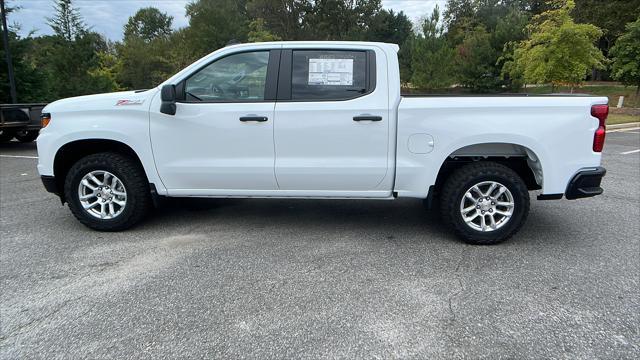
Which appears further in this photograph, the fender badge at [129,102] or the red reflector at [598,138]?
the fender badge at [129,102]

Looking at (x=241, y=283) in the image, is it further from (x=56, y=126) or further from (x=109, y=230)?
(x=56, y=126)

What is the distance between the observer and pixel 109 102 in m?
4.22

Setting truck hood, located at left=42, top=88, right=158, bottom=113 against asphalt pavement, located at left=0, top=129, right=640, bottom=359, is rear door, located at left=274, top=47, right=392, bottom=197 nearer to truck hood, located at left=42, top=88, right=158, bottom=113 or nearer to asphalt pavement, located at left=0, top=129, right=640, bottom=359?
asphalt pavement, located at left=0, top=129, right=640, bottom=359

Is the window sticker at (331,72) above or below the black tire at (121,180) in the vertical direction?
above

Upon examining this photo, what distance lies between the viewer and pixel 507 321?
2.79 meters

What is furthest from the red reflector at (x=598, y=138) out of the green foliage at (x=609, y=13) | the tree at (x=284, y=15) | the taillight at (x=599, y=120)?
the tree at (x=284, y=15)

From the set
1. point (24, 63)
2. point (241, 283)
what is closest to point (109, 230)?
point (241, 283)

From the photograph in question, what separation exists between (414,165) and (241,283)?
6.14ft

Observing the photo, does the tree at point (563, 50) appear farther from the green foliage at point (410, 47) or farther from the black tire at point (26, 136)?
the black tire at point (26, 136)

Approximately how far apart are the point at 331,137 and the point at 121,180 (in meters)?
2.16

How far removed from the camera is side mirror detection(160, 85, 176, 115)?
13.0ft

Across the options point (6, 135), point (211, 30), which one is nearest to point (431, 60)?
point (211, 30)

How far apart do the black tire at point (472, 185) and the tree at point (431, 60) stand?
19.6m

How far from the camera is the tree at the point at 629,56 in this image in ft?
66.8
